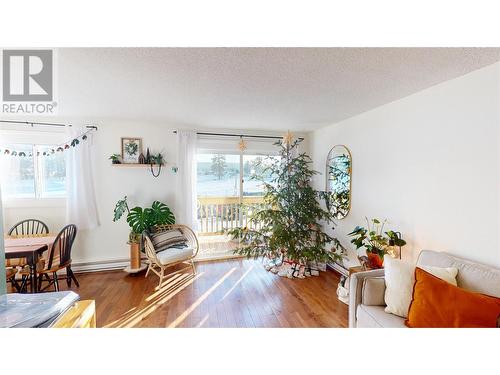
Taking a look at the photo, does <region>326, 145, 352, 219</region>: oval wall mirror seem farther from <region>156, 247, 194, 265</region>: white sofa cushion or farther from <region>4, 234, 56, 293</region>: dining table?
<region>4, 234, 56, 293</region>: dining table

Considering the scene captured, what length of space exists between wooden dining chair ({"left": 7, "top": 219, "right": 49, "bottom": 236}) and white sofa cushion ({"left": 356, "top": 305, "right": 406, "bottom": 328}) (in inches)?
143

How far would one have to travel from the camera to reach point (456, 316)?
1.18m

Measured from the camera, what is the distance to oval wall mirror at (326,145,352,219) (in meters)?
2.94

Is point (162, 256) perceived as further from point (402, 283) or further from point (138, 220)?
point (402, 283)

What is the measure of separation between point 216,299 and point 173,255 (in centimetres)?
79

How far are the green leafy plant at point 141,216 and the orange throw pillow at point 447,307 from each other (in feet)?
9.22

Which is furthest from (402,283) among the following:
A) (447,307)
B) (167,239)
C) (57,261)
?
(57,261)

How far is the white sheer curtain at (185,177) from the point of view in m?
3.29

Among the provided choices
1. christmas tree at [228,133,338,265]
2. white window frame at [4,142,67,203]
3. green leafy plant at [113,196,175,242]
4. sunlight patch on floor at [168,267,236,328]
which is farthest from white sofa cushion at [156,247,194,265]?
white window frame at [4,142,67,203]

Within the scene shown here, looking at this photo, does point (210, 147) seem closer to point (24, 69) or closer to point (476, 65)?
point (24, 69)

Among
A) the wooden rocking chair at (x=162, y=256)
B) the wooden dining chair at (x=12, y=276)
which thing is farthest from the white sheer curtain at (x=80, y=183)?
the wooden rocking chair at (x=162, y=256)

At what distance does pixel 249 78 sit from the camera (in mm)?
1736

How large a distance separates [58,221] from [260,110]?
3112mm
